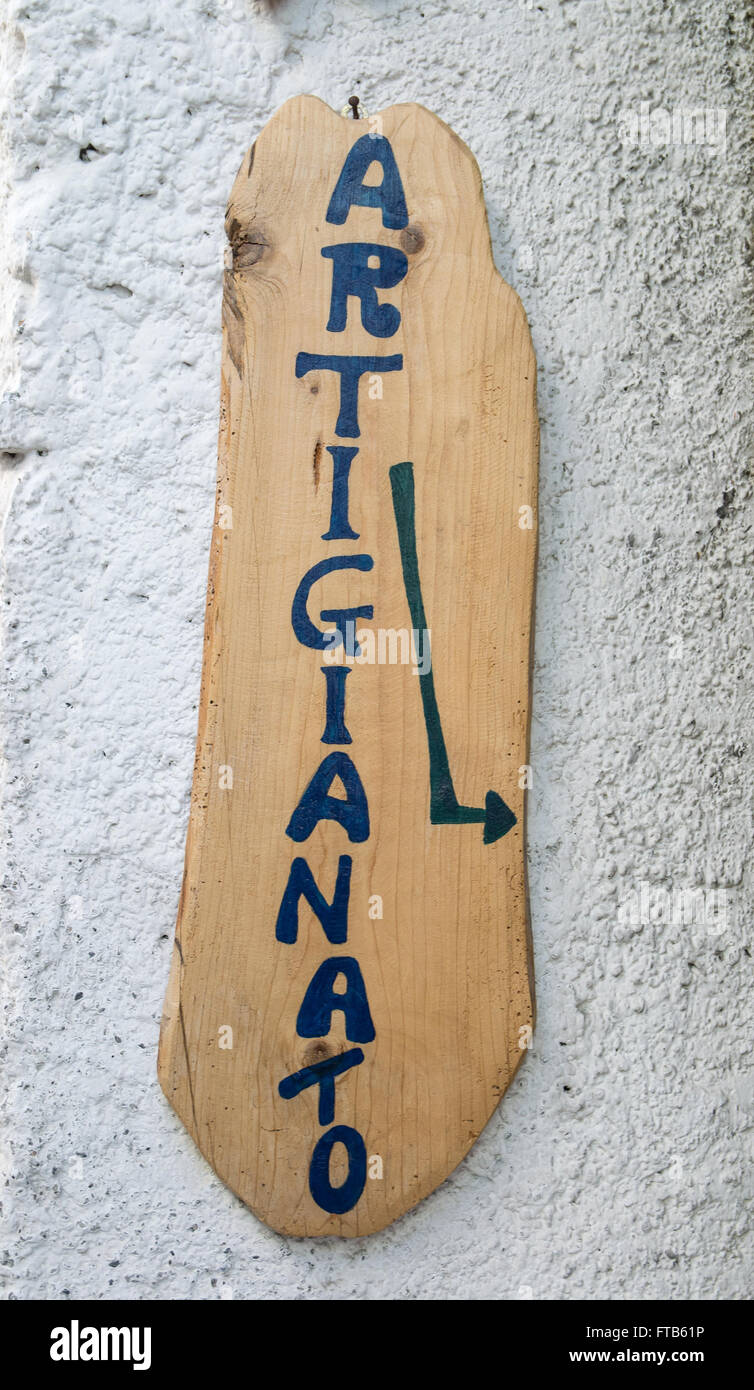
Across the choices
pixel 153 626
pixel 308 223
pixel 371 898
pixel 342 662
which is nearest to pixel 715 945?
pixel 371 898

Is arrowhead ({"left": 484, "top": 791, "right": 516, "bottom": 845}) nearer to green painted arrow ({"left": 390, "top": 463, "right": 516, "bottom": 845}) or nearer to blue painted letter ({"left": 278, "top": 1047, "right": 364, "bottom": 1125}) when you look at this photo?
green painted arrow ({"left": 390, "top": 463, "right": 516, "bottom": 845})

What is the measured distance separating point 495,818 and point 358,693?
17 centimetres

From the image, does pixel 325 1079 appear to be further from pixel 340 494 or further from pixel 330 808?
pixel 340 494

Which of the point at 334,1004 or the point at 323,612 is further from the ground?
the point at 323,612

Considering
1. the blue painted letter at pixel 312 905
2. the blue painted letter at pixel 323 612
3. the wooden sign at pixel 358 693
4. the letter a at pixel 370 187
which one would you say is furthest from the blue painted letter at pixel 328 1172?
the letter a at pixel 370 187

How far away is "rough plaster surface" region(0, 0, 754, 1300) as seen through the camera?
913mm

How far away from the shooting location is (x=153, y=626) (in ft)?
3.12

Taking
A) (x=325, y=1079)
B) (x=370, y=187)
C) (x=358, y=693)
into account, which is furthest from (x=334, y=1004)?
(x=370, y=187)

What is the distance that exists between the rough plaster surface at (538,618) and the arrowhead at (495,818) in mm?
53

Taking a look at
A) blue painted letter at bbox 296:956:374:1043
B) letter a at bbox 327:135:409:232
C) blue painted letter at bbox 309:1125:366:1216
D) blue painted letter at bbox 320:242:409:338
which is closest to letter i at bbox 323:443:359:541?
blue painted letter at bbox 320:242:409:338

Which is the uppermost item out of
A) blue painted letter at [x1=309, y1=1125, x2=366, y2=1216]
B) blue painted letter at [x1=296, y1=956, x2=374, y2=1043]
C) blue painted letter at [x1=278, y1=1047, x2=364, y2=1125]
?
blue painted letter at [x1=296, y1=956, x2=374, y2=1043]

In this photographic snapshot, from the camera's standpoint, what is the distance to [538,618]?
97 cm
